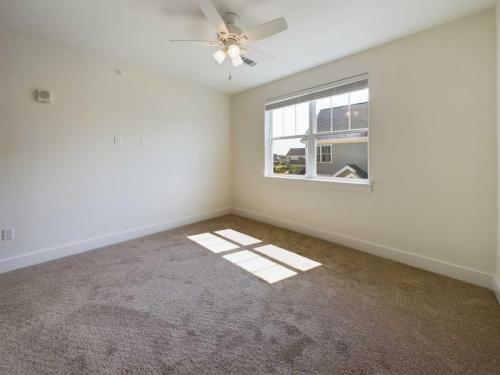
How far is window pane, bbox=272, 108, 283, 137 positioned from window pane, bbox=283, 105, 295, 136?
3.3 inches

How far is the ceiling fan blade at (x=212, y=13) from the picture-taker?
5.64ft

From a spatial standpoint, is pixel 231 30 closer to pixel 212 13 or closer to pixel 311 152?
pixel 212 13

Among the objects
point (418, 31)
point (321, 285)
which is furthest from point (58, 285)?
point (418, 31)

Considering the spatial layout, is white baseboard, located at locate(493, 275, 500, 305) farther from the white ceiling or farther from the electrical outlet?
the electrical outlet

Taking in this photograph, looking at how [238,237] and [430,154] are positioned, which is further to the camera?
[238,237]

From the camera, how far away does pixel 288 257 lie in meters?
2.76

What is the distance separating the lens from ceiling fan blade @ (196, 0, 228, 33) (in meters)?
1.72

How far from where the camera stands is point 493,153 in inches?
79.9

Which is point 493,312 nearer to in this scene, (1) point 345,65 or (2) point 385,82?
(2) point 385,82

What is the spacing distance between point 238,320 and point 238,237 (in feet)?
5.75

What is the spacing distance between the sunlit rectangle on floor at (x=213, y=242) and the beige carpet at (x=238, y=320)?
41 cm

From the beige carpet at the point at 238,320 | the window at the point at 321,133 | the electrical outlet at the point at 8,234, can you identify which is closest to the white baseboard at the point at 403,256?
the beige carpet at the point at 238,320

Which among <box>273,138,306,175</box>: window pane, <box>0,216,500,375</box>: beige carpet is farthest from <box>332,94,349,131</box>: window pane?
<box>0,216,500,375</box>: beige carpet

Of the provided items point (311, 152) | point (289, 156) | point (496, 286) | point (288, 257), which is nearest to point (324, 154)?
point (311, 152)
